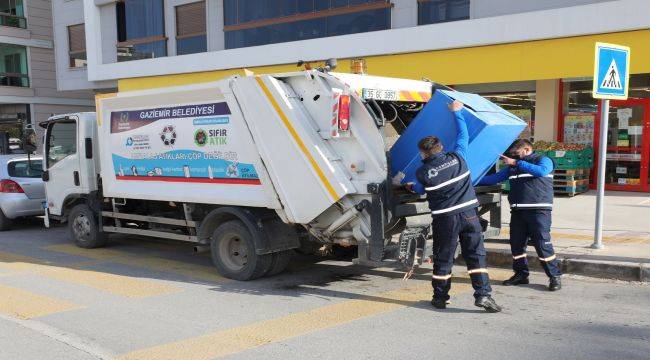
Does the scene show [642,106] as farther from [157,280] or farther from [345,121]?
[157,280]

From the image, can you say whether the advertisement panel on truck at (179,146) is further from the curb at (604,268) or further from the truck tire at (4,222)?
the truck tire at (4,222)

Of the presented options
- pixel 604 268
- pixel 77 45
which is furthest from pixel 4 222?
pixel 77 45

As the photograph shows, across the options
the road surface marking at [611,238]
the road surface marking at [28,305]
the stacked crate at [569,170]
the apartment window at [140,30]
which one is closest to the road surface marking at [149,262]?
the road surface marking at [28,305]

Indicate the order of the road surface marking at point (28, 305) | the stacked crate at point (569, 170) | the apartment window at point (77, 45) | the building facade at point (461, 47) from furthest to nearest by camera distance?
the apartment window at point (77, 45) < the stacked crate at point (569, 170) < the building facade at point (461, 47) < the road surface marking at point (28, 305)

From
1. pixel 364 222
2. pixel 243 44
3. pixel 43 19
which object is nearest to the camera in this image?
pixel 364 222

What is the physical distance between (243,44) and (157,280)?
11.8 metres

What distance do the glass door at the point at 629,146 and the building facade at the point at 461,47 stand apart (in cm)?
2

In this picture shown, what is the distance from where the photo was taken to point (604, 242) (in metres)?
7.77

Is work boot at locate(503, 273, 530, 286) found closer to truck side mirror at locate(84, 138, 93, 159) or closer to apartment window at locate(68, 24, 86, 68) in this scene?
truck side mirror at locate(84, 138, 93, 159)

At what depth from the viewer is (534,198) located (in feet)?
19.8

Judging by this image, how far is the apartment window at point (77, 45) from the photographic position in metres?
24.0

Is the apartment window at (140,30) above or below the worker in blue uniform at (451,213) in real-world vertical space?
above

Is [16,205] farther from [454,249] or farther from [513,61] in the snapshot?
[513,61]

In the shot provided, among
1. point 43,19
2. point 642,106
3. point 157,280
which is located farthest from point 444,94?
point 43,19
